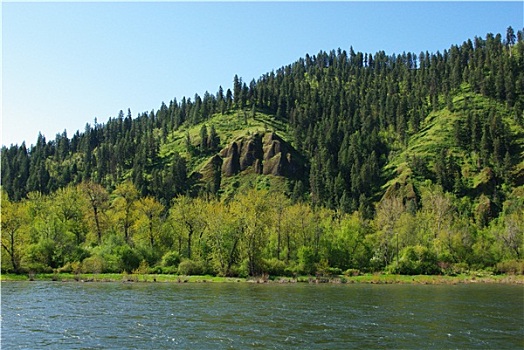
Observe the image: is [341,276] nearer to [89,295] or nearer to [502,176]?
[89,295]

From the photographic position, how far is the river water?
31375 millimetres

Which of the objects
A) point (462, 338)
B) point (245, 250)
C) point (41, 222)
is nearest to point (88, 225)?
point (41, 222)

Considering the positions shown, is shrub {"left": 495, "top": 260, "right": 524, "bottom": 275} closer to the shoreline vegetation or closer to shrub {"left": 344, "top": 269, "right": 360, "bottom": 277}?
the shoreline vegetation

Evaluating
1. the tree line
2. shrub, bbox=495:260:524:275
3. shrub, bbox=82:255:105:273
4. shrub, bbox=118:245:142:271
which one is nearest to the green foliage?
the tree line

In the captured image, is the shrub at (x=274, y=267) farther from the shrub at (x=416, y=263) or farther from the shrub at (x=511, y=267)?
the shrub at (x=511, y=267)

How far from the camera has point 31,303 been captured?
46.2 m

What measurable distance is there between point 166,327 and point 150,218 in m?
64.7

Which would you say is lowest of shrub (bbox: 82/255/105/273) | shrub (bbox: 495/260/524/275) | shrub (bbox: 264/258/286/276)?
shrub (bbox: 495/260/524/275)

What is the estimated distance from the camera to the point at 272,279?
82188 mm

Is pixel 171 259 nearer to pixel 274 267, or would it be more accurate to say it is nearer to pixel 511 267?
pixel 274 267

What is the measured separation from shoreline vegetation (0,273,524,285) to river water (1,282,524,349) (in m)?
16.4

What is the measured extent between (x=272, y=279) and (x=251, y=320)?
143ft

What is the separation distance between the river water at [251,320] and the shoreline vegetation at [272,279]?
1636cm

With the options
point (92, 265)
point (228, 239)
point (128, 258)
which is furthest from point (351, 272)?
Result: point (92, 265)
